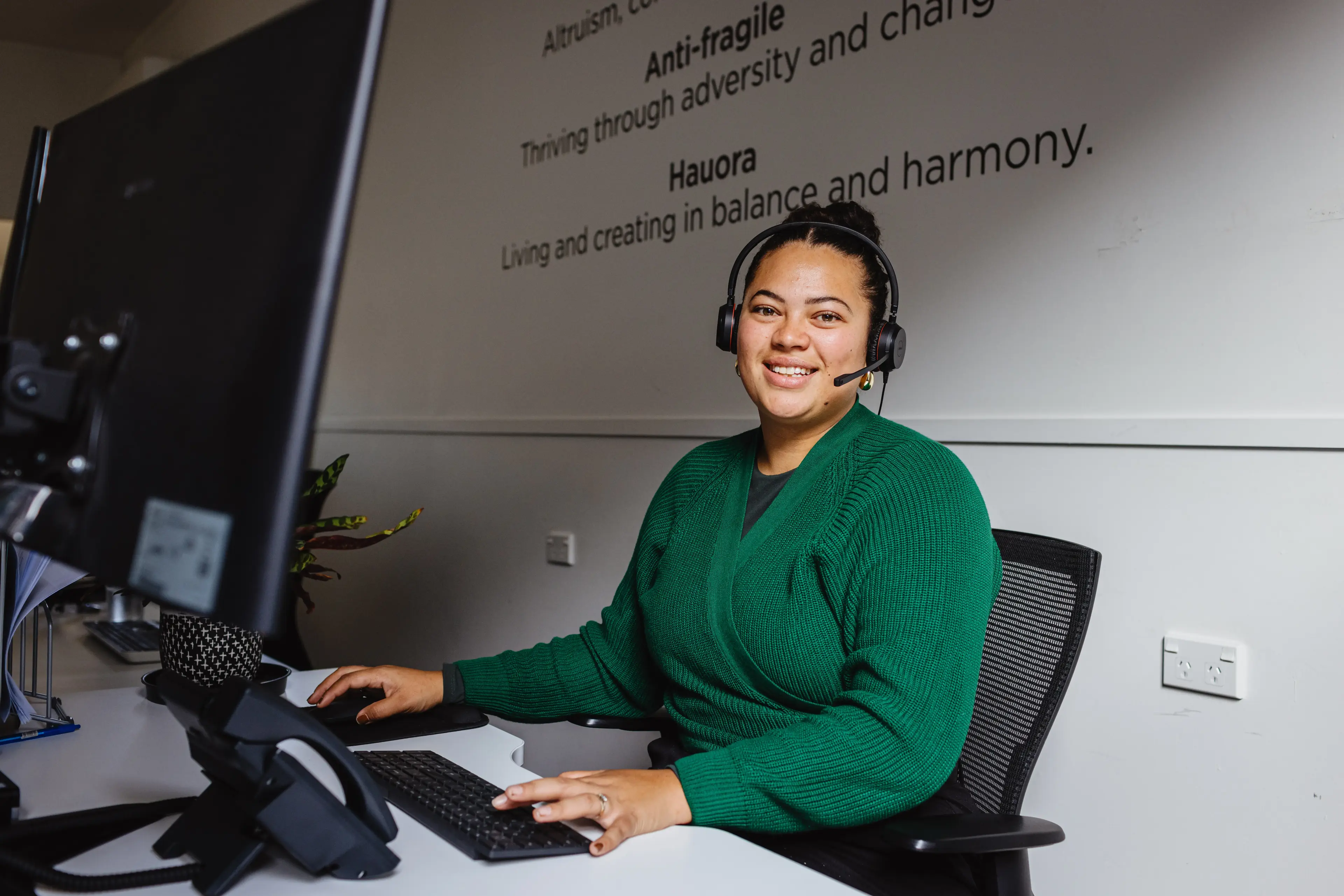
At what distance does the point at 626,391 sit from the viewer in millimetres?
2561

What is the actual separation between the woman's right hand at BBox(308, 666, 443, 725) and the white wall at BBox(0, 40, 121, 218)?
205 inches

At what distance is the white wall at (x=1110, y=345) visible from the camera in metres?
1.43

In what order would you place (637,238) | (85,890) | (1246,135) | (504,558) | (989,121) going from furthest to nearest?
(504,558), (637,238), (989,121), (1246,135), (85,890)

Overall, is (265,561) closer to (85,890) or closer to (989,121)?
(85,890)

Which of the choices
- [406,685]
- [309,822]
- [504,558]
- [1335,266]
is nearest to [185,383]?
[309,822]

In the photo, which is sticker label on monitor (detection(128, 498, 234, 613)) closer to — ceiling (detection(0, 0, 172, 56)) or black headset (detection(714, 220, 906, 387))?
black headset (detection(714, 220, 906, 387))

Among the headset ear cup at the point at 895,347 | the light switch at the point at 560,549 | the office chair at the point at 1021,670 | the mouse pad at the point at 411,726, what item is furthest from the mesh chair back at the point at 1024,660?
the light switch at the point at 560,549

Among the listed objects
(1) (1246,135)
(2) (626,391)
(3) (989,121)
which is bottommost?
(2) (626,391)

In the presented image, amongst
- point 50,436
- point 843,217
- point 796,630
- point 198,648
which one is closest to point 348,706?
point 198,648

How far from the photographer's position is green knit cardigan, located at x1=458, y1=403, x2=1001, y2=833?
112 cm

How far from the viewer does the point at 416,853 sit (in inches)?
35.1

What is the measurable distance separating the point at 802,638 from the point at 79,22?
5721 millimetres

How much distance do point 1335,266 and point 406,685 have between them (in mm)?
1374

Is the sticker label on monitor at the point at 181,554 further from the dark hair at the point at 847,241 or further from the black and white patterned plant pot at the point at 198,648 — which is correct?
the dark hair at the point at 847,241
